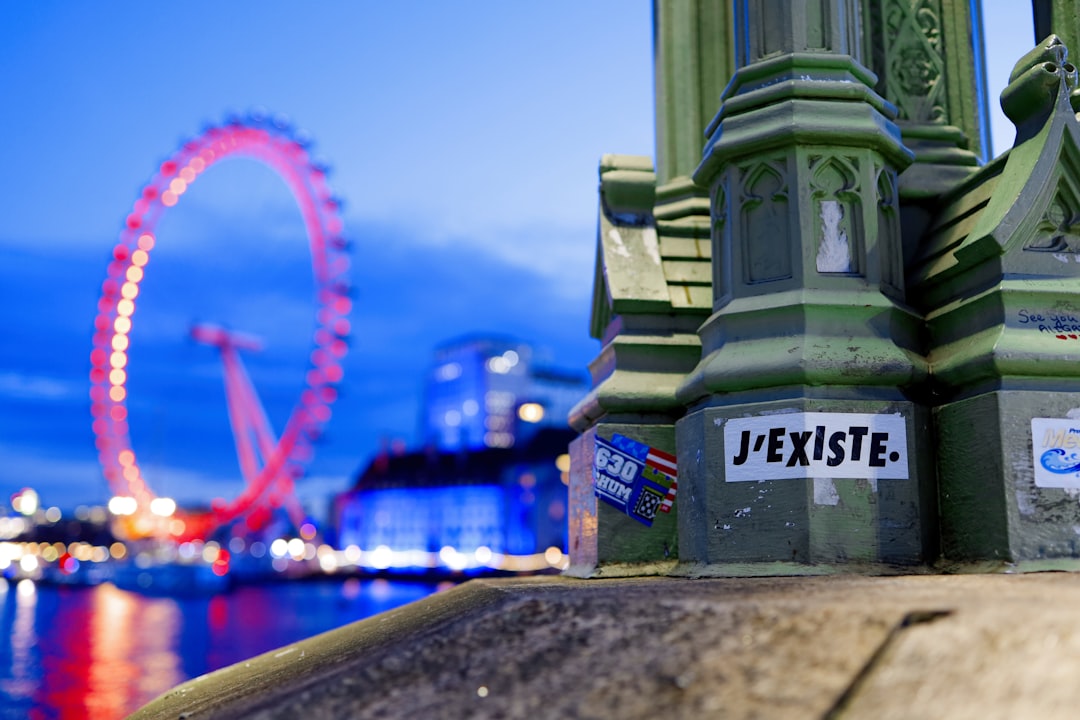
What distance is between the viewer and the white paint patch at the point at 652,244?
7.16 metres

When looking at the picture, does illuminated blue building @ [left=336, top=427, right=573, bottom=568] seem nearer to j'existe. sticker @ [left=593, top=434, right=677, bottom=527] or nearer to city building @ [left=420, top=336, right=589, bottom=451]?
city building @ [left=420, top=336, right=589, bottom=451]

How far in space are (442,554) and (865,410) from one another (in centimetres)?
9152

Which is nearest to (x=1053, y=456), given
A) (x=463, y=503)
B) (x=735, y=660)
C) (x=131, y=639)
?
(x=735, y=660)

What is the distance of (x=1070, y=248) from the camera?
5434 millimetres

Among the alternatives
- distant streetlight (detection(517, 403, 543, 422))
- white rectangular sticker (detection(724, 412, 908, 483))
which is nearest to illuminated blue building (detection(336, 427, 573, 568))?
distant streetlight (detection(517, 403, 543, 422))

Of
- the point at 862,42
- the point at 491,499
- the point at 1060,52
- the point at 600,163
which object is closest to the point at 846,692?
the point at 1060,52

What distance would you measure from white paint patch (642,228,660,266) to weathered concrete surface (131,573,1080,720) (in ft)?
12.0

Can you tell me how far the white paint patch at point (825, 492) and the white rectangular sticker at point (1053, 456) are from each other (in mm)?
949

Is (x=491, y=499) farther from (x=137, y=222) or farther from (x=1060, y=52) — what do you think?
(x=1060, y=52)

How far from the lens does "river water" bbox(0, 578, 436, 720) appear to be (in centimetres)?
1920

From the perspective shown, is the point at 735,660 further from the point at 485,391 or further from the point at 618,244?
the point at 485,391

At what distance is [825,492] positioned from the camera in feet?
17.4

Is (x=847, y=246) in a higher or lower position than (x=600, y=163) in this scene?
lower

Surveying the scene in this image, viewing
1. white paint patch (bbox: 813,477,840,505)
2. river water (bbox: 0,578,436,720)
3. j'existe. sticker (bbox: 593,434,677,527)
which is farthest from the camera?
river water (bbox: 0,578,436,720)
